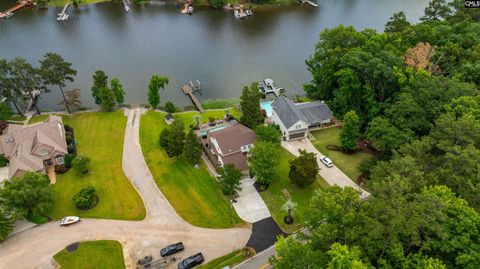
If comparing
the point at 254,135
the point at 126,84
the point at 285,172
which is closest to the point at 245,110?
the point at 254,135

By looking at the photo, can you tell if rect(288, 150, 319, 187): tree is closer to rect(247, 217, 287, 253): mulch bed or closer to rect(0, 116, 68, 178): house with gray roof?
rect(247, 217, 287, 253): mulch bed

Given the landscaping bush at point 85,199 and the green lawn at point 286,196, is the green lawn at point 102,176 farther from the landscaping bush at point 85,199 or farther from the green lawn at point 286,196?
the green lawn at point 286,196

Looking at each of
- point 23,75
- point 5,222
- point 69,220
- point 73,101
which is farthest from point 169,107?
point 5,222

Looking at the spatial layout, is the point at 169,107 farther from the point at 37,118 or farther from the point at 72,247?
the point at 72,247

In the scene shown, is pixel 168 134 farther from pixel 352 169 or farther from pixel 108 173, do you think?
pixel 352 169

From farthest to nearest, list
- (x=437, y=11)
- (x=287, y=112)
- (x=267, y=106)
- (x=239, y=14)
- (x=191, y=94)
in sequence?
(x=239, y=14) → (x=437, y=11) → (x=191, y=94) → (x=267, y=106) → (x=287, y=112)

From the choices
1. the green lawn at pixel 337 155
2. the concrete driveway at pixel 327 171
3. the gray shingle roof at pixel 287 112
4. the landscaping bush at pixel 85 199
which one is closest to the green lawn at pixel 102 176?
the landscaping bush at pixel 85 199
